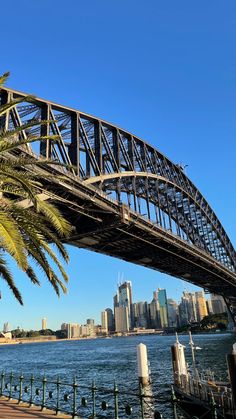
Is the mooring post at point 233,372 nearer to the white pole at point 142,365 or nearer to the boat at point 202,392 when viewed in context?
the boat at point 202,392

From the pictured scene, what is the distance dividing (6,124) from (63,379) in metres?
25.6

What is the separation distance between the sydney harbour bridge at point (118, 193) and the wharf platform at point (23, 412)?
7.87 metres

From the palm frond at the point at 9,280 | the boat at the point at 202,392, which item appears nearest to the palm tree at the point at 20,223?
the palm frond at the point at 9,280

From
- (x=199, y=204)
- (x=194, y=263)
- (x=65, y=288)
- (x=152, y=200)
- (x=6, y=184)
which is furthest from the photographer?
(x=199, y=204)

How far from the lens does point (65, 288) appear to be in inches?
561

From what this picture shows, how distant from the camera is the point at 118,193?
46719 mm

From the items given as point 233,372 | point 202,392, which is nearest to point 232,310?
point 202,392

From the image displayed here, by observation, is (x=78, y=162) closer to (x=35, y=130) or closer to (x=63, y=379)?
(x=35, y=130)

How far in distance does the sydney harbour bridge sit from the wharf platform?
787 centimetres

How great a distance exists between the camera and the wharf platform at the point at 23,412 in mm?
13008

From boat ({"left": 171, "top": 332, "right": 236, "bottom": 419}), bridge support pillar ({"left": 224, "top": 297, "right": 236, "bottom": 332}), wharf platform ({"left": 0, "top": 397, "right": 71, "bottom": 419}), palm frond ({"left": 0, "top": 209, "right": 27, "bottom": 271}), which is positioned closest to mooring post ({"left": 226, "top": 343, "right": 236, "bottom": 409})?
boat ({"left": 171, "top": 332, "right": 236, "bottom": 419})

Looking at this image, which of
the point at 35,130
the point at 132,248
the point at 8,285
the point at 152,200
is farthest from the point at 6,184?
the point at 152,200

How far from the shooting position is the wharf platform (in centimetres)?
1301

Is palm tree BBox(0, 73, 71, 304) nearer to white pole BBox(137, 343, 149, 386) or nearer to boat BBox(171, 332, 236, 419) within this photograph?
boat BBox(171, 332, 236, 419)
